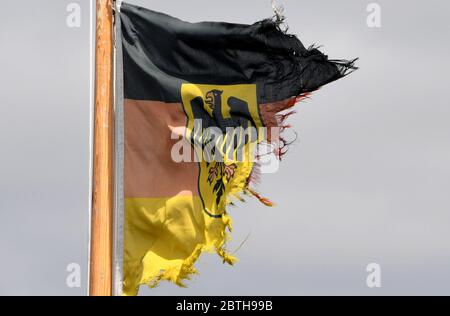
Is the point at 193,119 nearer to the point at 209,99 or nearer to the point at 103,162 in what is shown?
the point at 209,99

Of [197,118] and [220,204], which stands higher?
[197,118]

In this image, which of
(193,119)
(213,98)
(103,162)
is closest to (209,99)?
(213,98)

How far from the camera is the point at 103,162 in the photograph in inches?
559

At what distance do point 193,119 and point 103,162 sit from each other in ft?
4.43

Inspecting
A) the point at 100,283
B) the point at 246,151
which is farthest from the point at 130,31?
the point at 100,283

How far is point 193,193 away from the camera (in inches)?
587

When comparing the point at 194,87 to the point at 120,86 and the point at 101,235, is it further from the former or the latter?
the point at 101,235

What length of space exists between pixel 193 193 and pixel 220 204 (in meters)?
0.31

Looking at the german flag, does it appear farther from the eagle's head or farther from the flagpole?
the flagpole

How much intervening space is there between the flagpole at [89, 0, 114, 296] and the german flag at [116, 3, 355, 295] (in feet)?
1.12

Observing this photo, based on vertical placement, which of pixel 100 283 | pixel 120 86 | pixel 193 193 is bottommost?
pixel 100 283

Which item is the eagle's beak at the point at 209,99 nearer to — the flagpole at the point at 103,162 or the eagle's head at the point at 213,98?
the eagle's head at the point at 213,98

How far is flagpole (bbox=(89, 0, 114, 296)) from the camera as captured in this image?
14.0m

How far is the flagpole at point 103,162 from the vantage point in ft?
45.8
